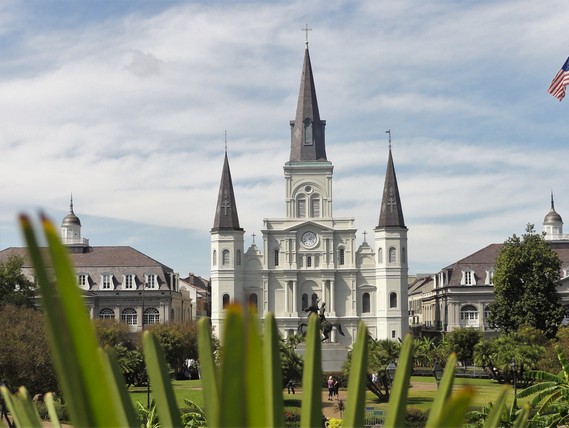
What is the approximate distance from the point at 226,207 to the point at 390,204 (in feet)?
56.9

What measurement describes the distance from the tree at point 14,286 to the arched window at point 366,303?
36.4 m

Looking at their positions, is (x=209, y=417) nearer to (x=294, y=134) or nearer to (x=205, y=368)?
(x=205, y=368)

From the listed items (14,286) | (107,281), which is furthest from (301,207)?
(14,286)

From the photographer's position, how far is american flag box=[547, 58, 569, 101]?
107ft

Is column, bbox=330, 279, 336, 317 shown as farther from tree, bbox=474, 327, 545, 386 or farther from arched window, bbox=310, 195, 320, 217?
tree, bbox=474, 327, 545, 386

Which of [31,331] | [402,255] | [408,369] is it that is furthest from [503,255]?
[408,369]

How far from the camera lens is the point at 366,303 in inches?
3698

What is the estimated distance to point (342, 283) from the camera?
93.4 meters

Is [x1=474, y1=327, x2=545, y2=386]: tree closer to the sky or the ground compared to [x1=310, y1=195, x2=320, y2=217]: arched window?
closer to the ground

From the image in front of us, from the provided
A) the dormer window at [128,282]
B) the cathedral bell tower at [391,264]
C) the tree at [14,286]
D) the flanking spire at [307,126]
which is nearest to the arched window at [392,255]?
the cathedral bell tower at [391,264]

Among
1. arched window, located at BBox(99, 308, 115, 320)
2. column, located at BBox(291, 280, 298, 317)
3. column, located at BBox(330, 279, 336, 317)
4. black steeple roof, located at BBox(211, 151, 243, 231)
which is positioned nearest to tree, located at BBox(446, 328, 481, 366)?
column, located at BBox(330, 279, 336, 317)

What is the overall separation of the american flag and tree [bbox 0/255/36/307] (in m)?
44.5

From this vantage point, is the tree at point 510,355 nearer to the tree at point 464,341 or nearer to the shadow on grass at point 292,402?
the tree at point 464,341

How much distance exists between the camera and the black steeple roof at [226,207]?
3698 inches
